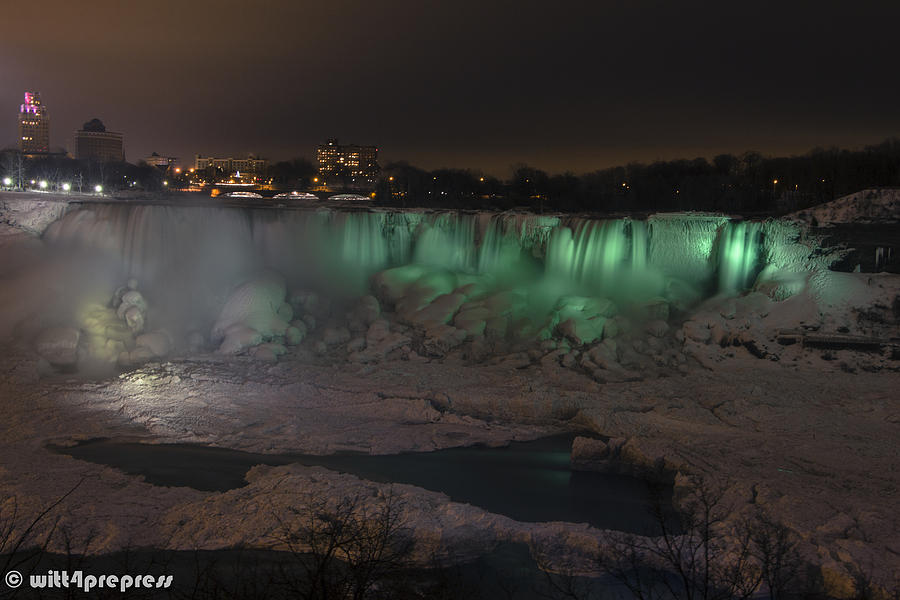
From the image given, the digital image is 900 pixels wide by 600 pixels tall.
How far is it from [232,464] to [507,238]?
49.5 feet

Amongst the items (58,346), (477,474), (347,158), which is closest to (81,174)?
(58,346)

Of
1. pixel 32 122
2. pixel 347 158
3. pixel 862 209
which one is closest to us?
pixel 862 209

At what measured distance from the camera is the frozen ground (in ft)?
31.2

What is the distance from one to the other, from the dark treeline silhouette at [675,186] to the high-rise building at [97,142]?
101 meters

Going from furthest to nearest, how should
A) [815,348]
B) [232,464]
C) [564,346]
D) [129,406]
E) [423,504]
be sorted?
[564,346] → [815,348] → [129,406] → [232,464] → [423,504]

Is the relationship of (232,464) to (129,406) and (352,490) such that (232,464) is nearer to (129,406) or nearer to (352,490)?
(352,490)

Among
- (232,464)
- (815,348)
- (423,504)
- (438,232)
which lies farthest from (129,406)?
(815,348)

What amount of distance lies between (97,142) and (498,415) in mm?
154203

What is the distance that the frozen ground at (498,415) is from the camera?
31.2ft

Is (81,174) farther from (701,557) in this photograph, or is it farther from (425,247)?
(701,557)

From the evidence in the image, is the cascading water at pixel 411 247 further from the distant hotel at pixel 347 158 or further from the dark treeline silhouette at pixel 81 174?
the distant hotel at pixel 347 158

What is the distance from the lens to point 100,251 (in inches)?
946

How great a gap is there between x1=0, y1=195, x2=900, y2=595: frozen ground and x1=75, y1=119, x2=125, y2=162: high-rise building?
5455 inches

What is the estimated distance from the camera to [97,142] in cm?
14350
